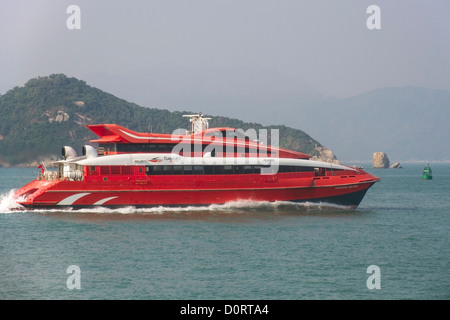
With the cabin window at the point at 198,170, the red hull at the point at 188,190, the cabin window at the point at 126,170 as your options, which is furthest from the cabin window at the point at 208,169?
the cabin window at the point at 126,170

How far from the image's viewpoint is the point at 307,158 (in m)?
45.4

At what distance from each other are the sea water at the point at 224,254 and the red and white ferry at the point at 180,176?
0.85 m

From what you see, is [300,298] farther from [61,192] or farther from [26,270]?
[61,192]

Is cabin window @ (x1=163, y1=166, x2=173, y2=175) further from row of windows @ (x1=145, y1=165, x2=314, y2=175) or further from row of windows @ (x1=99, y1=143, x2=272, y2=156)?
row of windows @ (x1=99, y1=143, x2=272, y2=156)

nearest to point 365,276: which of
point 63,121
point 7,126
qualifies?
point 7,126

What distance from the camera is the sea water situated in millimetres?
23109

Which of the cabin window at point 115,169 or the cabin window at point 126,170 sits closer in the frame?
the cabin window at point 115,169

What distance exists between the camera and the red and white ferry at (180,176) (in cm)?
4088

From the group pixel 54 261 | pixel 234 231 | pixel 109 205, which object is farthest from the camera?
pixel 109 205

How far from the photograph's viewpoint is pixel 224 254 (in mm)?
28766

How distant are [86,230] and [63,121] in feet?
502

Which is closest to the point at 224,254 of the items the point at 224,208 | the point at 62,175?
the point at 224,208

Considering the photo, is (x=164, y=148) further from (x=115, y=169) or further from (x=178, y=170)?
(x=115, y=169)

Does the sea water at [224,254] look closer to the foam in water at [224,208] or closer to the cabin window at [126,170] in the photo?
the foam in water at [224,208]
